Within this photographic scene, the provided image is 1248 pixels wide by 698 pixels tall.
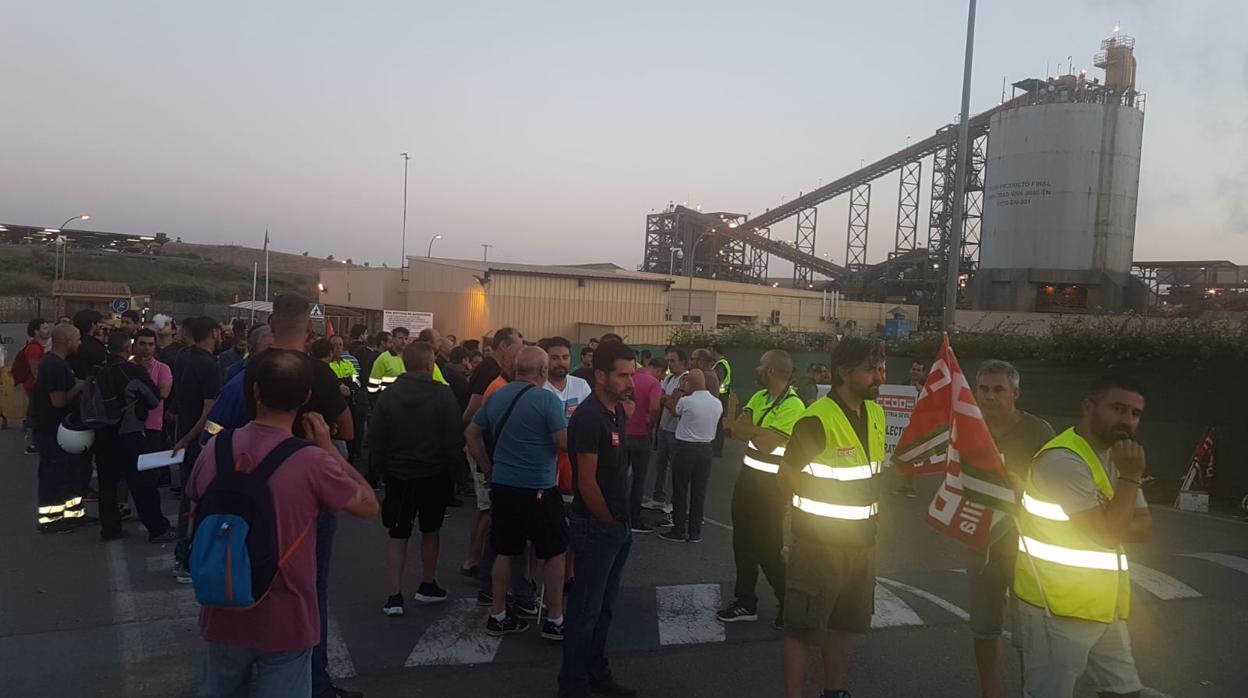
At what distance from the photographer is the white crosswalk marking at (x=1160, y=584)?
680 cm

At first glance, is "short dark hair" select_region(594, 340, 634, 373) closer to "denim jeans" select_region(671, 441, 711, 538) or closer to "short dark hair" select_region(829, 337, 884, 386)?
"short dark hair" select_region(829, 337, 884, 386)

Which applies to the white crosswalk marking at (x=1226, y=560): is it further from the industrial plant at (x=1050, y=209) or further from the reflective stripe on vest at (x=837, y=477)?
the industrial plant at (x=1050, y=209)

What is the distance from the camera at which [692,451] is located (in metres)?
7.94

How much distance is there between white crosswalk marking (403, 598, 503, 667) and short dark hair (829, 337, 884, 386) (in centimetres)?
281

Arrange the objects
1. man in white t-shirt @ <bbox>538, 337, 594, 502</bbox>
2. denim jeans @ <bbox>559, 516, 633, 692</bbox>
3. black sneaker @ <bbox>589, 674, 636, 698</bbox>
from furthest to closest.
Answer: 1. man in white t-shirt @ <bbox>538, 337, 594, 502</bbox>
2. black sneaker @ <bbox>589, 674, 636, 698</bbox>
3. denim jeans @ <bbox>559, 516, 633, 692</bbox>

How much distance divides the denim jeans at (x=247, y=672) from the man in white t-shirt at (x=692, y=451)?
17.6ft

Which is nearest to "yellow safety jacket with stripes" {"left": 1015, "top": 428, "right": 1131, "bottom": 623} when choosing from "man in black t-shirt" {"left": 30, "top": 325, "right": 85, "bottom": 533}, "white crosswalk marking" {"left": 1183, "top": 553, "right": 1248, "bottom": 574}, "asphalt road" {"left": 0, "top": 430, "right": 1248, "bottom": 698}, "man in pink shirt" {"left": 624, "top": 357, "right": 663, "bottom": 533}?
"asphalt road" {"left": 0, "top": 430, "right": 1248, "bottom": 698}

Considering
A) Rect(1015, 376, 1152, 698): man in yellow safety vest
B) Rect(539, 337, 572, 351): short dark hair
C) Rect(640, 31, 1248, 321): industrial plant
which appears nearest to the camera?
Rect(1015, 376, 1152, 698): man in yellow safety vest

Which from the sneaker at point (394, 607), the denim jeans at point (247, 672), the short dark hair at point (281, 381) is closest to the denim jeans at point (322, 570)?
the sneaker at point (394, 607)

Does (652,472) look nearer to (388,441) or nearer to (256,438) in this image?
(388,441)

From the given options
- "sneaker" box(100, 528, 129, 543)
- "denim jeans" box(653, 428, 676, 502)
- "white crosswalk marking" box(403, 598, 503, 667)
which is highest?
"denim jeans" box(653, 428, 676, 502)

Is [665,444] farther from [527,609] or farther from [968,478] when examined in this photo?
[968,478]

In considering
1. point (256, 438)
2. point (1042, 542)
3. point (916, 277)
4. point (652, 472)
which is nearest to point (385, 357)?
point (652, 472)

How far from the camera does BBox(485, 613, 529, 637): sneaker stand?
17.9 feet
